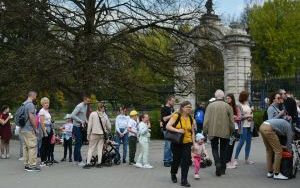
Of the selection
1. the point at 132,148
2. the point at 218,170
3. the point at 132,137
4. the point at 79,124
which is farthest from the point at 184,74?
the point at 218,170

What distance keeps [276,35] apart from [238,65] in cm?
2678

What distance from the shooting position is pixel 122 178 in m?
12.1

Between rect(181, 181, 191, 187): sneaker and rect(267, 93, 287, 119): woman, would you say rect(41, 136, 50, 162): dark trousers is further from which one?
rect(267, 93, 287, 119): woman

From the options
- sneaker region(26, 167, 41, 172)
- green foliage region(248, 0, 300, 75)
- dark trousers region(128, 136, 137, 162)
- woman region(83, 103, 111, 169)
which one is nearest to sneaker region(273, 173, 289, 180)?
dark trousers region(128, 136, 137, 162)

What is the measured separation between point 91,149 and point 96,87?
342 inches

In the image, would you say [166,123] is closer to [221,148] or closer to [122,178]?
[221,148]

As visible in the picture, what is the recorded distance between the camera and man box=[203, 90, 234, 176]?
1202cm

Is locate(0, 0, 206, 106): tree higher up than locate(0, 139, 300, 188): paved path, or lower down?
higher up

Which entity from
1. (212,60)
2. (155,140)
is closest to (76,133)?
(155,140)

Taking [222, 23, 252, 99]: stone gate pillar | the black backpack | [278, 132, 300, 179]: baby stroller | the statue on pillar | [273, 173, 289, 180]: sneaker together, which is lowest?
[273, 173, 289, 180]: sneaker

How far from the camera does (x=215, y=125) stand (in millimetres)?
12039

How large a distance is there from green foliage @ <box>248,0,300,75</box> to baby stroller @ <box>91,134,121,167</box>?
3892 centimetres

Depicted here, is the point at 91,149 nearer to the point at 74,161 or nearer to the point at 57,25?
the point at 74,161

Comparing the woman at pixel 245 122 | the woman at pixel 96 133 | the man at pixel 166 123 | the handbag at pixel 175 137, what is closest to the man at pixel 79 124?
the woman at pixel 96 133
